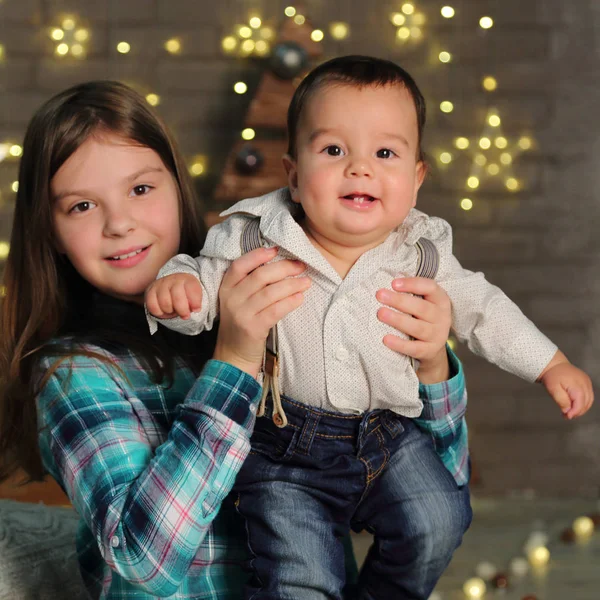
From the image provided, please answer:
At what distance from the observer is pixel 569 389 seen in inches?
49.1

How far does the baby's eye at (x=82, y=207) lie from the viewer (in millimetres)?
1381

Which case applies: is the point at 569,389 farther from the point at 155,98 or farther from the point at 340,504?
the point at 155,98

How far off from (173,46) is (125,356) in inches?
71.7

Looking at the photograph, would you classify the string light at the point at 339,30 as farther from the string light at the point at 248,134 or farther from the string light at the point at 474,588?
the string light at the point at 474,588

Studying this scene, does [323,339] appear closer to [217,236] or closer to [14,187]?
[217,236]

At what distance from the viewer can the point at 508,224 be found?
3057 millimetres

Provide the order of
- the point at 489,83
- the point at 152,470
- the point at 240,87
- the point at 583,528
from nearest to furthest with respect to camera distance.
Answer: the point at 152,470 < the point at 583,528 < the point at 240,87 < the point at 489,83

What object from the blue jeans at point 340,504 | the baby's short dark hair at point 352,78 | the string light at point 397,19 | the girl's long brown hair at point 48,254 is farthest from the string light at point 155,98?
the blue jeans at point 340,504

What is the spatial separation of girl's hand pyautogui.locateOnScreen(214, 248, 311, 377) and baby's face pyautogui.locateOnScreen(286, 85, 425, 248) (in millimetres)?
99

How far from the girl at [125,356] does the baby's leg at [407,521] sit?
164 millimetres

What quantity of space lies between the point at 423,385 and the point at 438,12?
6.78 feet

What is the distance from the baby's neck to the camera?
4.17 feet

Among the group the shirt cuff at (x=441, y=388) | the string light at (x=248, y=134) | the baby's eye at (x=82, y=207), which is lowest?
the shirt cuff at (x=441, y=388)

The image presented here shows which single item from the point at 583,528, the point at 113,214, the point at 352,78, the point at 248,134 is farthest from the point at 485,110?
the point at 113,214
